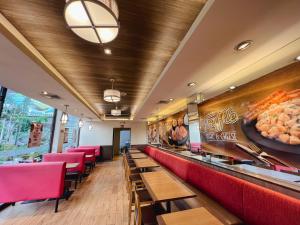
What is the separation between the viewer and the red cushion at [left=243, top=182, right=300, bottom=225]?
4.30 ft

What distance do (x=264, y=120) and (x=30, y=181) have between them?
490 cm

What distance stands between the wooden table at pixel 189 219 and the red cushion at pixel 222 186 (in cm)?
74

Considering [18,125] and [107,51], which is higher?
[107,51]

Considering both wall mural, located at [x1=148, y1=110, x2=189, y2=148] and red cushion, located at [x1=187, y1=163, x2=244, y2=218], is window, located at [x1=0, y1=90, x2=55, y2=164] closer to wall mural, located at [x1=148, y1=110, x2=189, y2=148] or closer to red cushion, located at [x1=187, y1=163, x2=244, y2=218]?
red cushion, located at [x1=187, y1=163, x2=244, y2=218]

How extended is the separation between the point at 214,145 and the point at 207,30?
8.37 feet

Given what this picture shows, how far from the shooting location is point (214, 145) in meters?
3.25

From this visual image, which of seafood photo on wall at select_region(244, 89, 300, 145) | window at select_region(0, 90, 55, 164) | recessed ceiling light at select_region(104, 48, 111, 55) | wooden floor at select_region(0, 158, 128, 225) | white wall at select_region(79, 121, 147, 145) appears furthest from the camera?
white wall at select_region(79, 121, 147, 145)

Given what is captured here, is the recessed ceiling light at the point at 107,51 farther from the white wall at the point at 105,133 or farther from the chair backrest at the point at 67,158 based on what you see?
the white wall at the point at 105,133

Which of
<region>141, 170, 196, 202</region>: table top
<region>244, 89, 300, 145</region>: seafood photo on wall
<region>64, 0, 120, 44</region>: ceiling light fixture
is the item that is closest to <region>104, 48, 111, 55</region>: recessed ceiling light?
<region>64, 0, 120, 44</region>: ceiling light fixture

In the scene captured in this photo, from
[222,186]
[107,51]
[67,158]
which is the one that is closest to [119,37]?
[107,51]

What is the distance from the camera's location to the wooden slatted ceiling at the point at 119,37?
166 cm

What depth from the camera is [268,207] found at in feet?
4.95

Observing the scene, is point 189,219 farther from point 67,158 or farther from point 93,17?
point 67,158

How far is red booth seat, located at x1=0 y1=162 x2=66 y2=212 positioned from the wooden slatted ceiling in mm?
2318
